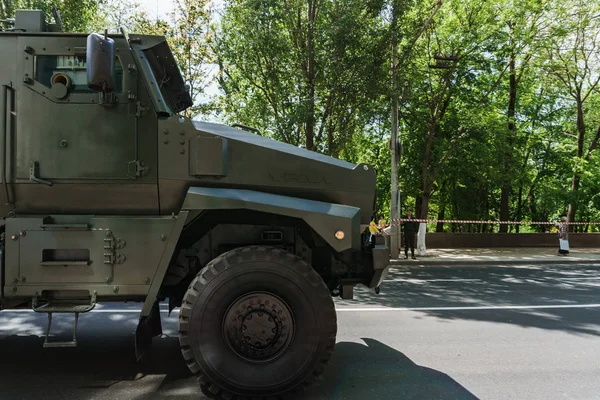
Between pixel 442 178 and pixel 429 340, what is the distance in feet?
57.2

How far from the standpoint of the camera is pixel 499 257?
16297 mm

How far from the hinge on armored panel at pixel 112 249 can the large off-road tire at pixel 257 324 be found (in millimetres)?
622

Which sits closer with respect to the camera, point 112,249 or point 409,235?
point 112,249

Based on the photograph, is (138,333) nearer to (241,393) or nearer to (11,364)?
(241,393)

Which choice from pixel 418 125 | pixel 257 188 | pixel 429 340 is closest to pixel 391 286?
pixel 429 340

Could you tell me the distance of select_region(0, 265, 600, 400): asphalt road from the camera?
3852 mm

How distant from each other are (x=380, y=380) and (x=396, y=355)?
0.80 metres

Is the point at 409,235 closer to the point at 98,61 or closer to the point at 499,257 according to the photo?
the point at 499,257

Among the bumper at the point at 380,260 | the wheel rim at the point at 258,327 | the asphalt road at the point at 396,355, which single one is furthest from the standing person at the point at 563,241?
the wheel rim at the point at 258,327

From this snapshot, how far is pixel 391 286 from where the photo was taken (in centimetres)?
967

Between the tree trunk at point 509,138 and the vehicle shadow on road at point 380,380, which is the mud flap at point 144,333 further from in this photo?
the tree trunk at point 509,138

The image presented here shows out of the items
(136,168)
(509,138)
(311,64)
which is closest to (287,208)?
(136,168)

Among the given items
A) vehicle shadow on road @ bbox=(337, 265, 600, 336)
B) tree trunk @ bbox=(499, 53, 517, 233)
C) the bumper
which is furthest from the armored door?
tree trunk @ bbox=(499, 53, 517, 233)

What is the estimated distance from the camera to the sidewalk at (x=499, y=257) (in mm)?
14834
